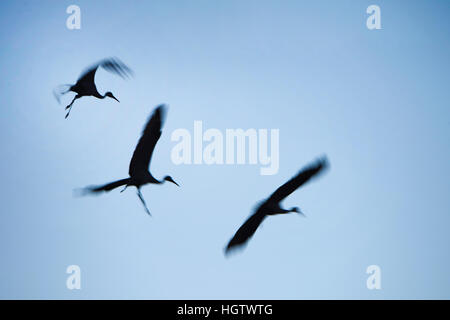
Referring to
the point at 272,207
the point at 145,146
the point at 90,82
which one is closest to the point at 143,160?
the point at 145,146

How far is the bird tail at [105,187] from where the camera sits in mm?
1135

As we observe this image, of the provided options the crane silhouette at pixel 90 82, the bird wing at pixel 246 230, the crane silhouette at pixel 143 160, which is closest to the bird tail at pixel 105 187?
the crane silhouette at pixel 143 160

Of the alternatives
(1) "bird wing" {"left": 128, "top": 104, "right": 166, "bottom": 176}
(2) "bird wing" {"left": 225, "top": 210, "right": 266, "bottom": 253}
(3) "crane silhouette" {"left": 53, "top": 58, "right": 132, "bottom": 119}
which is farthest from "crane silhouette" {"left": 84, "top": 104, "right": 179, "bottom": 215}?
(2) "bird wing" {"left": 225, "top": 210, "right": 266, "bottom": 253}

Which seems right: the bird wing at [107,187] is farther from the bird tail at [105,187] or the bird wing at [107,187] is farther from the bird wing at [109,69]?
the bird wing at [109,69]

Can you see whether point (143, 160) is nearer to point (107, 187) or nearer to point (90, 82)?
point (107, 187)

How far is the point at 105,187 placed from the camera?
3.73 ft

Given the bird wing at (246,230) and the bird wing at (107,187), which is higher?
the bird wing at (107,187)

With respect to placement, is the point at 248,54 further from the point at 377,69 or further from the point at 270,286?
the point at 270,286

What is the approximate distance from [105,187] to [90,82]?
316 mm

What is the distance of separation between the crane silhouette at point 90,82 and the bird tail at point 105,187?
232 mm

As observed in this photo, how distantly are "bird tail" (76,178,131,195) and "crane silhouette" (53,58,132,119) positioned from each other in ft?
0.76

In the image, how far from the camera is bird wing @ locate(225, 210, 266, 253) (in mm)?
1131

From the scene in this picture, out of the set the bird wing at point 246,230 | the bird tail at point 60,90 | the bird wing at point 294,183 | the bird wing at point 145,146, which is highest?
the bird tail at point 60,90
